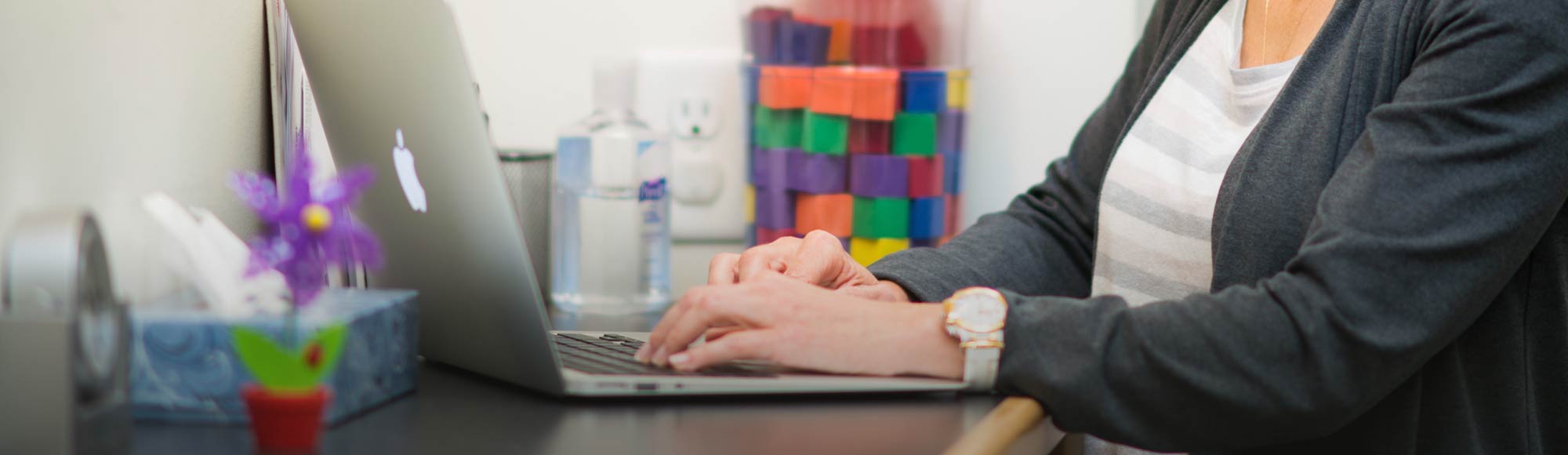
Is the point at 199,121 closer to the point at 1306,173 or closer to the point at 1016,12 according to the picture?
the point at 1306,173

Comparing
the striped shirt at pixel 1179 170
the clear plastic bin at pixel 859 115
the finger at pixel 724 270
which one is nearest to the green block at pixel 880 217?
the clear plastic bin at pixel 859 115

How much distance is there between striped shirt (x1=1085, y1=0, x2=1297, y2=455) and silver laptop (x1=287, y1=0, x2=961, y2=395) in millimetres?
355

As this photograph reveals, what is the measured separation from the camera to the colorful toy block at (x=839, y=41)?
131 cm

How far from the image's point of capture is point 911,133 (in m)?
1.31

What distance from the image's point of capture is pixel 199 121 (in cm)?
80

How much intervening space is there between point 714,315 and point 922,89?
2.21 ft

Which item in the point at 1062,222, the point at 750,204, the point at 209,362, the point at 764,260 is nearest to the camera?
the point at 209,362

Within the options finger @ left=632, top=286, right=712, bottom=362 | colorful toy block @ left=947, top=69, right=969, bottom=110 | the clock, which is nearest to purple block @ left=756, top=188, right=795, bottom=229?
colorful toy block @ left=947, top=69, right=969, bottom=110

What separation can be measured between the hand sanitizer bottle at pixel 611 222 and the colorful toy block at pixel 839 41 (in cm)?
22

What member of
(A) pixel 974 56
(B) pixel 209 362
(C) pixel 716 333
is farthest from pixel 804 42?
(B) pixel 209 362

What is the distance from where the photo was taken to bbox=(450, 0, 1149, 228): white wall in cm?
142

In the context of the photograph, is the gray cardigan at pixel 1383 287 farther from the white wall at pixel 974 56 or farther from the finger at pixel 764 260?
the white wall at pixel 974 56

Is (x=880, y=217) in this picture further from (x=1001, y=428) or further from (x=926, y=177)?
(x=1001, y=428)

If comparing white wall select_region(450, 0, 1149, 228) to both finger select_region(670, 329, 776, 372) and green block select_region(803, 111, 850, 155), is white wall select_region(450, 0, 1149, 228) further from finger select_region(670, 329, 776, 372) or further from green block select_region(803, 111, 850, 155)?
finger select_region(670, 329, 776, 372)
